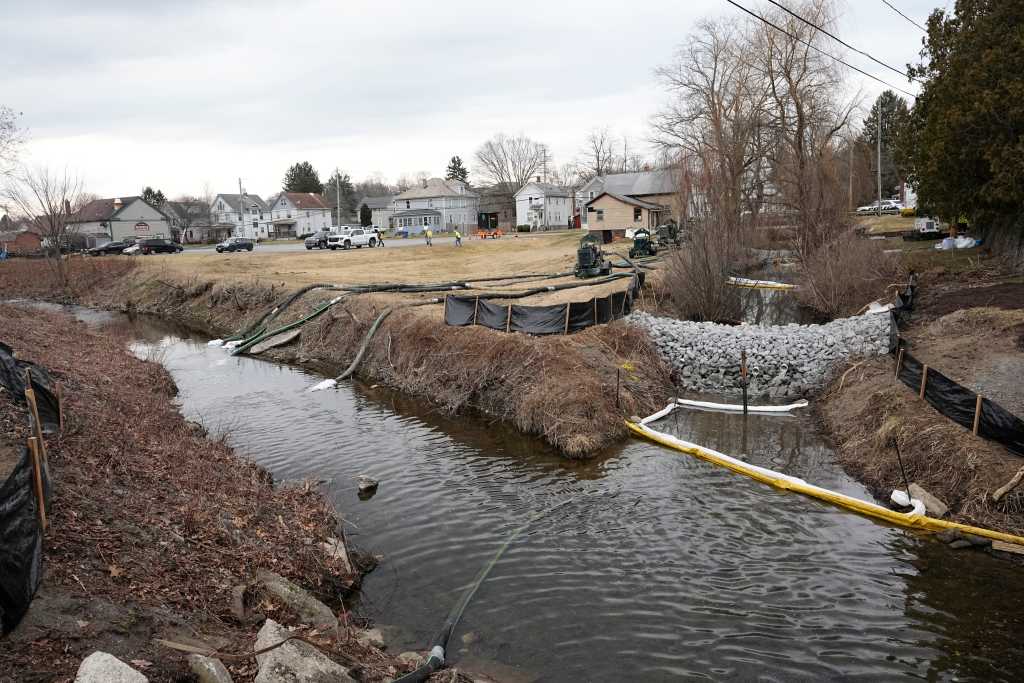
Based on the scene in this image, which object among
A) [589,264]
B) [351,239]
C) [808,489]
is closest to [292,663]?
[808,489]

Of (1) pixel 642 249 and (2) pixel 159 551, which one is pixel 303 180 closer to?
(1) pixel 642 249

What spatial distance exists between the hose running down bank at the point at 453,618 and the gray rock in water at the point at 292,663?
2.19ft

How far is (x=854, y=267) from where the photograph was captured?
25953 mm

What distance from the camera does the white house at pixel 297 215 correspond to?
3858 inches

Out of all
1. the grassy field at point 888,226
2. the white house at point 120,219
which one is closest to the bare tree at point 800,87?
the grassy field at point 888,226

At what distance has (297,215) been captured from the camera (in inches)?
3890

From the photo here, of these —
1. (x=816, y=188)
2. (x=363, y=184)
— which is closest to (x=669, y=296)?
(x=816, y=188)

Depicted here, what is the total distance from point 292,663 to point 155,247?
56.6m

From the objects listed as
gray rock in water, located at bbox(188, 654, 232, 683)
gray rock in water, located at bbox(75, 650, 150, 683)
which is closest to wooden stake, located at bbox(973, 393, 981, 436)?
gray rock in water, located at bbox(188, 654, 232, 683)

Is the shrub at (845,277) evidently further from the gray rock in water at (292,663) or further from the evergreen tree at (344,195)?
the evergreen tree at (344,195)

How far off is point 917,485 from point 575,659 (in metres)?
7.15

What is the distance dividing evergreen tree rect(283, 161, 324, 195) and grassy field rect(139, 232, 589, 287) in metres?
69.2

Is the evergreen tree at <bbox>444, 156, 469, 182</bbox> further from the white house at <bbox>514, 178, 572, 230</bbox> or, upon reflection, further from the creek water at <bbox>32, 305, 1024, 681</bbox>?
the creek water at <bbox>32, 305, 1024, 681</bbox>

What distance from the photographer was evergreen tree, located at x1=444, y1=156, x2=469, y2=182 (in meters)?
137
